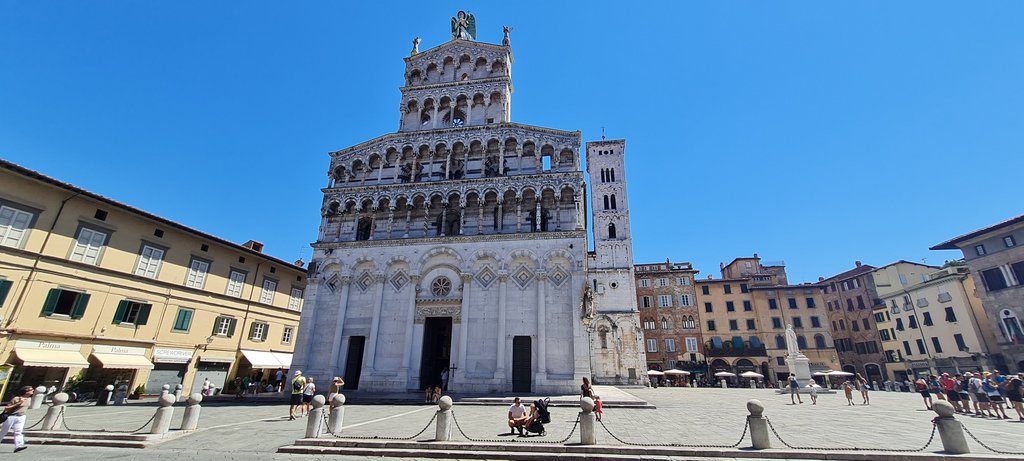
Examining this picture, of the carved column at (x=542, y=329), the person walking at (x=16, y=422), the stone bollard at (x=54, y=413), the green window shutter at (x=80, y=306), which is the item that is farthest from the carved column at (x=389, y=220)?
the person walking at (x=16, y=422)

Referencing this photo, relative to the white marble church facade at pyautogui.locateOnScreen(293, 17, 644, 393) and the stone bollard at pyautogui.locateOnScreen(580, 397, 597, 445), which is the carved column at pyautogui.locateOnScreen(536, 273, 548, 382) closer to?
the white marble church facade at pyautogui.locateOnScreen(293, 17, 644, 393)

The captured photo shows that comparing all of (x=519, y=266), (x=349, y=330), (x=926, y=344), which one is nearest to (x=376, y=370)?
(x=349, y=330)

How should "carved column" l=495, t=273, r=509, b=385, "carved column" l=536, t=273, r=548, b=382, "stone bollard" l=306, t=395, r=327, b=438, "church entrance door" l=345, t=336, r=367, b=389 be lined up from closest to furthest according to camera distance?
1. "stone bollard" l=306, t=395, r=327, b=438
2. "carved column" l=536, t=273, r=548, b=382
3. "carved column" l=495, t=273, r=509, b=385
4. "church entrance door" l=345, t=336, r=367, b=389

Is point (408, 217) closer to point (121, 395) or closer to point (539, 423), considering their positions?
point (121, 395)

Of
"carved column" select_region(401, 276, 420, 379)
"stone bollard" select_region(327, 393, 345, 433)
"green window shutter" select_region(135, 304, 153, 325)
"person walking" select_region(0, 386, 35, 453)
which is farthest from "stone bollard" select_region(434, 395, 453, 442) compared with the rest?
"green window shutter" select_region(135, 304, 153, 325)

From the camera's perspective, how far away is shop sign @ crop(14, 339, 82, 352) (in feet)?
61.4

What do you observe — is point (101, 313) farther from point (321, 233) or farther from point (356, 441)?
point (356, 441)

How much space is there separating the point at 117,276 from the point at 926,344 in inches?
2599

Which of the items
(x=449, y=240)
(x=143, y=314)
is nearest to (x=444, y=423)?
(x=449, y=240)

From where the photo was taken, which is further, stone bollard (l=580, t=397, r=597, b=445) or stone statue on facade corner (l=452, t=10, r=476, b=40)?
stone statue on facade corner (l=452, t=10, r=476, b=40)

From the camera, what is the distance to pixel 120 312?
22312mm

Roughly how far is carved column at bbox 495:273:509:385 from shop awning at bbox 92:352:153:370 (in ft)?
65.4

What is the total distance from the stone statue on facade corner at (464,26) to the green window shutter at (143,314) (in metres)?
28.8

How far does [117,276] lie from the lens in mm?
22250
